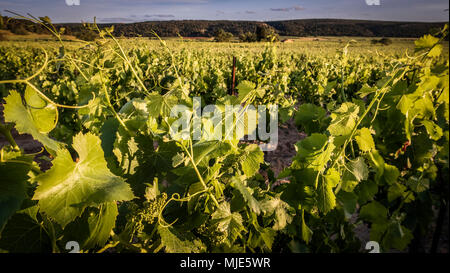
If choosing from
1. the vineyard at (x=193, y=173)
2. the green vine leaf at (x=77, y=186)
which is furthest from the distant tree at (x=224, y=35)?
the green vine leaf at (x=77, y=186)

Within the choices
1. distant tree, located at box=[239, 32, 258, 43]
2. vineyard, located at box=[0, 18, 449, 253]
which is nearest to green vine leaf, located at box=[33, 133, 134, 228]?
vineyard, located at box=[0, 18, 449, 253]

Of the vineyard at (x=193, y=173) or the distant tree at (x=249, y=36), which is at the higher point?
the distant tree at (x=249, y=36)

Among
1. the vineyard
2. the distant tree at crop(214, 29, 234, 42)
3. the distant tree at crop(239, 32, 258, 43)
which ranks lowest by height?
the vineyard

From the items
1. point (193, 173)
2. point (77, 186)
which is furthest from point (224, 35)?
point (77, 186)

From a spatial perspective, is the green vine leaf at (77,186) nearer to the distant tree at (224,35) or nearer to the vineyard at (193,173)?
the vineyard at (193,173)

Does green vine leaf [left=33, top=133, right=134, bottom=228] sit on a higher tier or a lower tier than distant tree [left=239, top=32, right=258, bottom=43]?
lower

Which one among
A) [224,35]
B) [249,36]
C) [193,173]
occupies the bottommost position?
[193,173]

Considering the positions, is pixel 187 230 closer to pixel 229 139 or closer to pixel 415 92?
pixel 229 139

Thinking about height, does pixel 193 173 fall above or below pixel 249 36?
below

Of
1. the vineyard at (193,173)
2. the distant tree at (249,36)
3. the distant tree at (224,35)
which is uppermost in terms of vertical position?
the distant tree at (249,36)

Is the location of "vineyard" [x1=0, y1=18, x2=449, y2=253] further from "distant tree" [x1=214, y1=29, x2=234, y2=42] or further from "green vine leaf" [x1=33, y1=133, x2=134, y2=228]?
"distant tree" [x1=214, y1=29, x2=234, y2=42]

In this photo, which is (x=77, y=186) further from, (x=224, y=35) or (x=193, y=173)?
(x=224, y=35)

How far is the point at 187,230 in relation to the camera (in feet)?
3.96
